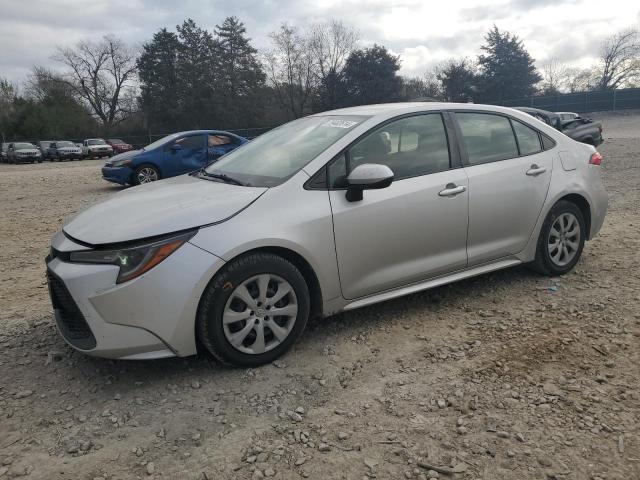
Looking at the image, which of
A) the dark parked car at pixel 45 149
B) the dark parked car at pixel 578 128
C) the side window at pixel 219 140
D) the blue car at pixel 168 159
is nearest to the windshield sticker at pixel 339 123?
the blue car at pixel 168 159

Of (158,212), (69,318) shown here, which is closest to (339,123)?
(158,212)

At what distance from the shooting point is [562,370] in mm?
3025

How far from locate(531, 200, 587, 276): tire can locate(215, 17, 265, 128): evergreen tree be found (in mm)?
47634

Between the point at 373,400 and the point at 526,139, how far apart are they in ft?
9.02

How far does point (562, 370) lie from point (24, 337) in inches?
142

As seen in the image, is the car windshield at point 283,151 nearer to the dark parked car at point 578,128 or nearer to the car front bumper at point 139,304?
the car front bumper at point 139,304

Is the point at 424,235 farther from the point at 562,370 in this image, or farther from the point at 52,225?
the point at 52,225

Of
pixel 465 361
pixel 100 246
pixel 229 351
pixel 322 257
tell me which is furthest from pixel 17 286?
pixel 465 361

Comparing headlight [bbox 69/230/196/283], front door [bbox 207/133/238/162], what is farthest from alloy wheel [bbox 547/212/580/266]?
front door [bbox 207/133/238/162]

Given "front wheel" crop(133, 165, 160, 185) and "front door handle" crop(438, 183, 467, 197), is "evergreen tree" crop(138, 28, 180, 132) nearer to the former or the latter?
"front wheel" crop(133, 165, 160, 185)

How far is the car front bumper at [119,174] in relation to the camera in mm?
11797

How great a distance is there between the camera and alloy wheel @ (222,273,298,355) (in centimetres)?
301

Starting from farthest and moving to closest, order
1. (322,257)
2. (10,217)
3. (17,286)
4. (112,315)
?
(10,217), (17,286), (322,257), (112,315)

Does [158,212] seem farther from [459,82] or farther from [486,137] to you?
[459,82]
